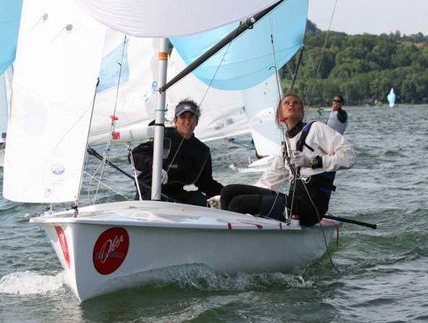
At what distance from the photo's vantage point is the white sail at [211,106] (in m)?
12.6

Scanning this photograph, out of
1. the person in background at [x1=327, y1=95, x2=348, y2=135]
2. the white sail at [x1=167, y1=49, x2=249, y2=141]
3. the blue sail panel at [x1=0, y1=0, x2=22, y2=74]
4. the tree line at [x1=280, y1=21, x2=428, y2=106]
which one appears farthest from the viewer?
the tree line at [x1=280, y1=21, x2=428, y2=106]

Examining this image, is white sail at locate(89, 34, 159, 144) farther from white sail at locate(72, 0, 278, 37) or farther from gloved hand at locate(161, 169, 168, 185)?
white sail at locate(72, 0, 278, 37)

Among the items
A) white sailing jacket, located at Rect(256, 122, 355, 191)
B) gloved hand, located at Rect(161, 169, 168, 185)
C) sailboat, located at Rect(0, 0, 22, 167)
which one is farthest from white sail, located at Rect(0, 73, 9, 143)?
white sailing jacket, located at Rect(256, 122, 355, 191)

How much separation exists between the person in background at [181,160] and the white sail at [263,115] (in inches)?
295

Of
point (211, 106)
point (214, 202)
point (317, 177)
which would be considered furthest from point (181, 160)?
point (211, 106)

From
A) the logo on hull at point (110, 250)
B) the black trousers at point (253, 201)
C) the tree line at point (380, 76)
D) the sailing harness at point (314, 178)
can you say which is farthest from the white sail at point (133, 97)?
the tree line at point (380, 76)

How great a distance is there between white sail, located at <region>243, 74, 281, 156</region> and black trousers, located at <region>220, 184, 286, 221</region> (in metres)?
7.66

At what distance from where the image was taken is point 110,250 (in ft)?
15.4

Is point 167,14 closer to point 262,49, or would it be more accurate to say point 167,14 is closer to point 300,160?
point 300,160

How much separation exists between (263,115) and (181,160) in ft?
25.6

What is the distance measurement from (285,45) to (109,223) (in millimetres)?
5163

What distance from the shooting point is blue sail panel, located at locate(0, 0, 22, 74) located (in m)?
6.92

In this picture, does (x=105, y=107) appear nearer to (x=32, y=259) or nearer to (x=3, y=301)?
(x=32, y=259)

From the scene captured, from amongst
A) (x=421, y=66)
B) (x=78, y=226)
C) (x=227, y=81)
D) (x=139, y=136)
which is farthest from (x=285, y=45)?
(x=421, y=66)
